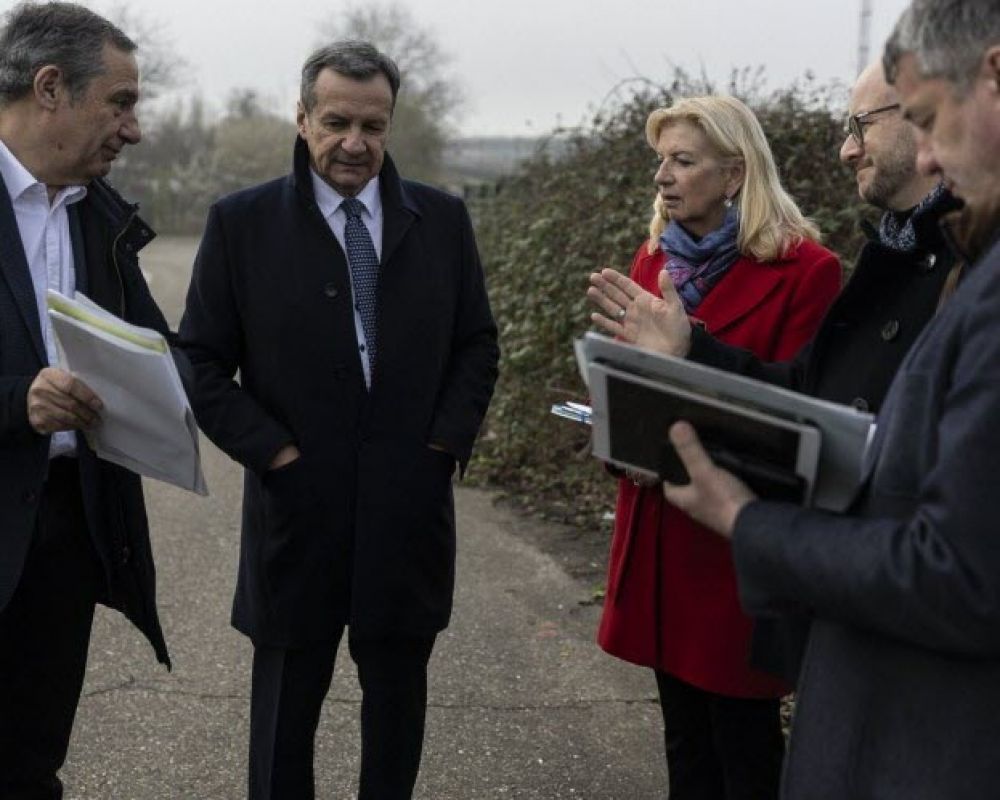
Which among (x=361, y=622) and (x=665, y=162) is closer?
(x=361, y=622)

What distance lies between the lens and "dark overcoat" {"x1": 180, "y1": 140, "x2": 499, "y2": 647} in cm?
320

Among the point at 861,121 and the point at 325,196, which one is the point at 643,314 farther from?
the point at 325,196

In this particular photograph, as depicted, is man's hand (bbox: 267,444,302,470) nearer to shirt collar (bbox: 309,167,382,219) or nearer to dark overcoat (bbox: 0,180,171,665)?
dark overcoat (bbox: 0,180,171,665)

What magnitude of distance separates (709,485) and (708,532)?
4.49ft

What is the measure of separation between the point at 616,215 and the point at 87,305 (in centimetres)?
543

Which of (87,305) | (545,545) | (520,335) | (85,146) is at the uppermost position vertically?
(85,146)

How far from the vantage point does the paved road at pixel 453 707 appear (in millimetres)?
4039

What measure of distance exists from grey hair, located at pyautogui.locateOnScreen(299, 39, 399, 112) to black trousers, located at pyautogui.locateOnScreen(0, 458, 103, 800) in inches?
44.1

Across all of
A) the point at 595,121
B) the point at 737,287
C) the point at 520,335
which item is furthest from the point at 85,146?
the point at 595,121

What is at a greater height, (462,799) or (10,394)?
(10,394)

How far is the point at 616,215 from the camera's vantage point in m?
7.70

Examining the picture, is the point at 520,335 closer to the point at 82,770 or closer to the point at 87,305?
the point at 82,770

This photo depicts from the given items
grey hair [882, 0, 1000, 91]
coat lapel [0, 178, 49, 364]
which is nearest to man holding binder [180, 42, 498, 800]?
coat lapel [0, 178, 49, 364]

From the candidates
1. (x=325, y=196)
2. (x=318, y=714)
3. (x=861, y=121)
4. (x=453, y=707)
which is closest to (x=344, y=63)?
(x=325, y=196)
